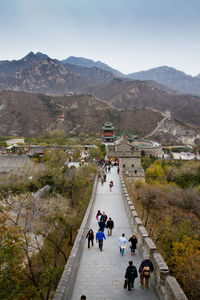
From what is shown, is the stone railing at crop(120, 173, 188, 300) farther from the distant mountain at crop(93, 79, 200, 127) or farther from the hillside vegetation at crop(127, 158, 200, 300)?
the distant mountain at crop(93, 79, 200, 127)

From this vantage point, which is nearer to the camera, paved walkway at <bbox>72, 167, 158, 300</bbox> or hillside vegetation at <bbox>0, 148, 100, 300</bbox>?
paved walkway at <bbox>72, 167, 158, 300</bbox>

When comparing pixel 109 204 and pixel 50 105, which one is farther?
pixel 50 105

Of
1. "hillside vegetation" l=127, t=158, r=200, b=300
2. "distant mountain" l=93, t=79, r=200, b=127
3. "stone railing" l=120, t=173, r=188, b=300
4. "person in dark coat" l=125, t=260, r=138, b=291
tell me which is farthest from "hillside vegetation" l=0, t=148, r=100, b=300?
"distant mountain" l=93, t=79, r=200, b=127

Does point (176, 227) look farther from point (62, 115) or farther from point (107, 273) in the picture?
point (62, 115)

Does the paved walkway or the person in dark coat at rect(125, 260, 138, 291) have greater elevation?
the person in dark coat at rect(125, 260, 138, 291)

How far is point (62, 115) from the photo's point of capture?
326 ft

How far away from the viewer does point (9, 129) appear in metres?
84.7

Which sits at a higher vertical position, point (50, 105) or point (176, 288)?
point (50, 105)

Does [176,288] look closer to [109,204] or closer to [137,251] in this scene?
[137,251]

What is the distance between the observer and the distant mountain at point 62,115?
8756 cm

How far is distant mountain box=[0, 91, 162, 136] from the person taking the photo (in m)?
87.6

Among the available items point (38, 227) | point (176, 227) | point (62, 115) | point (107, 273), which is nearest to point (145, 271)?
point (107, 273)

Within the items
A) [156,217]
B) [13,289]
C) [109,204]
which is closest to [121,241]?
[13,289]

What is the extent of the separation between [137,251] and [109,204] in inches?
250
